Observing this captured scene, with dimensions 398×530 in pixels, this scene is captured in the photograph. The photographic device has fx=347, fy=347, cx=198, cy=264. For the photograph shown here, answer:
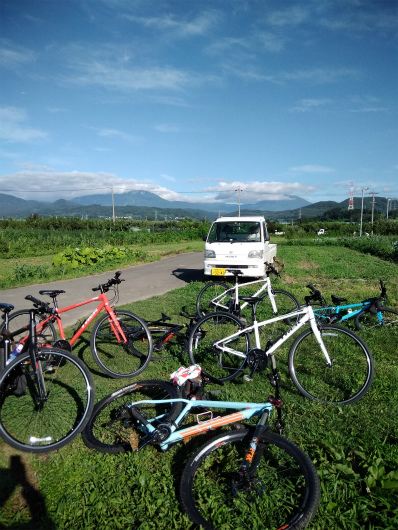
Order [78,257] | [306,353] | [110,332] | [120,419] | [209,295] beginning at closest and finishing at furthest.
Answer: [120,419] → [306,353] → [110,332] → [209,295] → [78,257]

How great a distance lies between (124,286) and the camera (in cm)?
1048

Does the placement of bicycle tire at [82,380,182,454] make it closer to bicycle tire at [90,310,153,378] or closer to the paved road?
bicycle tire at [90,310,153,378]

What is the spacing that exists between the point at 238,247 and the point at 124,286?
362cm

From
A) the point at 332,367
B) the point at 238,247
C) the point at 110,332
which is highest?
the point at 238,247

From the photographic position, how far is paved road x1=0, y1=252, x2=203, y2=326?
318 inches

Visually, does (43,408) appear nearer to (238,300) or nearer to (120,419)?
(120,419)

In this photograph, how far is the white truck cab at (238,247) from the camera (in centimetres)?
957

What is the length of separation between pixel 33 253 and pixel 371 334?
20.5 meters

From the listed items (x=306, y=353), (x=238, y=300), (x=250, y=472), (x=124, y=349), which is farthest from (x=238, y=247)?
(x=250, y=472)

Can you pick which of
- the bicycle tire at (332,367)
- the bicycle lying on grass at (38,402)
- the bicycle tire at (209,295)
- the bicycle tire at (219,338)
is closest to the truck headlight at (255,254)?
the bicycle tire at (209,295)

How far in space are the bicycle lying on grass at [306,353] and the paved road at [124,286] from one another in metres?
3.30

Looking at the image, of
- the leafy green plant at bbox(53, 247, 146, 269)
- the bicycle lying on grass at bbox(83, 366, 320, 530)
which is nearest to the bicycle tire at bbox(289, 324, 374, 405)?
the bicycle lying on grass at bbox(83, 366, 320, 530)

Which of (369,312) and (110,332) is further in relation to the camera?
(369,312)

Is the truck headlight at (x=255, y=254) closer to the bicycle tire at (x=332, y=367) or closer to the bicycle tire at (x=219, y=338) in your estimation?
the bicycle tire at (x=219, y=338)
